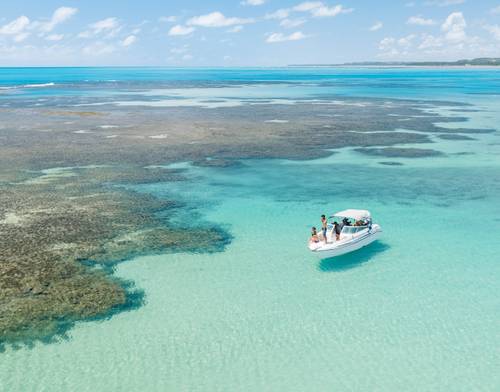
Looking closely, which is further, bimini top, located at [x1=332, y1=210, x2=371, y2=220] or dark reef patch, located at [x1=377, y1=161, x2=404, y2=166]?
dark reef patch, located at [x1=377, y1=161, x2=404, y2=166]

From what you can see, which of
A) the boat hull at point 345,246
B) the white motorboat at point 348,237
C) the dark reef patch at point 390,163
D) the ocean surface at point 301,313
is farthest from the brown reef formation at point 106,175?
the white motorboat at point 348,237

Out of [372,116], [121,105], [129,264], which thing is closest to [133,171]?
[129,264]

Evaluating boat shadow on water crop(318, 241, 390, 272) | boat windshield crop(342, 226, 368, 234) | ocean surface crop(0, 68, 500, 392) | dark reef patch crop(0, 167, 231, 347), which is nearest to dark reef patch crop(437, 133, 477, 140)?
ocean surface crop(0, 68, 500, 392)

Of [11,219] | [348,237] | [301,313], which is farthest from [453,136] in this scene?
[11,219]

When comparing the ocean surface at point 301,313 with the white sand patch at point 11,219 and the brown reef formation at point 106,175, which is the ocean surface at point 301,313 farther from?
the white sand patch at point 11,219

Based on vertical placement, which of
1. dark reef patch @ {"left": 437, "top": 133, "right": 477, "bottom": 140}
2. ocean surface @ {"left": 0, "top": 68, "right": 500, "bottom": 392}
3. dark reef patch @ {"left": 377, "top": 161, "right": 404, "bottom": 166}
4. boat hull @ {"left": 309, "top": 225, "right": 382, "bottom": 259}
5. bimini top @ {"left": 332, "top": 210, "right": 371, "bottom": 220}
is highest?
dark reef patch @ {"left": 437, "top": 133, "right": 477, "bottom": 140}

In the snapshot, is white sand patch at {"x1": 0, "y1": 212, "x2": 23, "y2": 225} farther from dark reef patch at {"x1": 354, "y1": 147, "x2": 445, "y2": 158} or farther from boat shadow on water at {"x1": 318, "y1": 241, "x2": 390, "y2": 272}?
dark reef patch at {"x1": 354, "y1": 147, "x2": 445, "y2": 158}

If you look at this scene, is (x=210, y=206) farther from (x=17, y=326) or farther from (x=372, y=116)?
(x=372, y=116)
